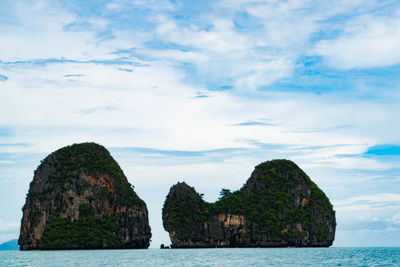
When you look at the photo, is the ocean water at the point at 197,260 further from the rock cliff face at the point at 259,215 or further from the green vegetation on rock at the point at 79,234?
the rock cliff face at the point at 259,215

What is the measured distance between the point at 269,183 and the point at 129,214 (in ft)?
110

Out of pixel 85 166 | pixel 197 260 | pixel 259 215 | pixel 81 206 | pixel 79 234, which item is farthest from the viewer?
pixel 259 215

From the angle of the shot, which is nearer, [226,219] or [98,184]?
[98,184]

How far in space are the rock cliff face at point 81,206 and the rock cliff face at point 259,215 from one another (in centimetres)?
789

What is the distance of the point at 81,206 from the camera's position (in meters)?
93.9

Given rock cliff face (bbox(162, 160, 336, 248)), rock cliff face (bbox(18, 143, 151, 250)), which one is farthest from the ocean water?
rock cliff face (bbox(162, 160, 336, 248))

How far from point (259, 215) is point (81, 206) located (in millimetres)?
38284

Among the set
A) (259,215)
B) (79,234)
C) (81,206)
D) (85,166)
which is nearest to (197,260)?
(79,234)

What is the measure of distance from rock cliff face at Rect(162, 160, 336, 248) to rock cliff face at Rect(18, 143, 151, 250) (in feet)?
25.9

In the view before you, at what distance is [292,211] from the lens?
110m

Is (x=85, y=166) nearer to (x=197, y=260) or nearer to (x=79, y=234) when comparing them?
(x=79, y=234)

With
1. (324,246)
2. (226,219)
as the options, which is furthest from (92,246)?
(324,246)

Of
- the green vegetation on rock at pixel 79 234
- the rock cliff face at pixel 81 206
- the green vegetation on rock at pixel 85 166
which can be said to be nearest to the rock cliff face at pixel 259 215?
the rock cliff face at pixel 81 206

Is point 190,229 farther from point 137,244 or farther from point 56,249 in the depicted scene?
point 56,249
